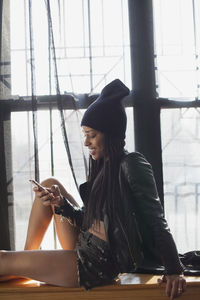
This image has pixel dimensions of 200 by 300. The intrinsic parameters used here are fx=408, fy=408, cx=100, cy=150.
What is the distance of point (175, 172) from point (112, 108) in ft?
1.95

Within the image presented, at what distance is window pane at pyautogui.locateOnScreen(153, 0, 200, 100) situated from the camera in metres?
1.79

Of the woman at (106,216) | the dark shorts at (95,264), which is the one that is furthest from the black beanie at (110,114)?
the dark shorts at (95,264)

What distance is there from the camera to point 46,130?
1813 mm

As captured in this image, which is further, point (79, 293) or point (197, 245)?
point (197, 245)

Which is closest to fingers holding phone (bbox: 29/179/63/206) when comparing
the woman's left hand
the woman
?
the woman

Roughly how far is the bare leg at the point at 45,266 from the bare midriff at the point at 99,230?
0.10 m

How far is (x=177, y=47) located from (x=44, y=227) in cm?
97

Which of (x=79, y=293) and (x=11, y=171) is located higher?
(x=11, y=171)

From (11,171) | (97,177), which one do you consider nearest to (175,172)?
(97,177)

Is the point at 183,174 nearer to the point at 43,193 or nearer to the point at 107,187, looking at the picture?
the point at 107,187

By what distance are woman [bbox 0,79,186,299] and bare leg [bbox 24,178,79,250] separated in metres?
0.07

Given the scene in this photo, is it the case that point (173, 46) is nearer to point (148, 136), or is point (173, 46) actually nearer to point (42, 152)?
point (148, 136)

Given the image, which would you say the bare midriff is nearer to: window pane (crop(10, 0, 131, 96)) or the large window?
the large window

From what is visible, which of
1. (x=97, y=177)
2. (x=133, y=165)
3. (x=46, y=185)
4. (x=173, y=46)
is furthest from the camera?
(x=173, y=46)
